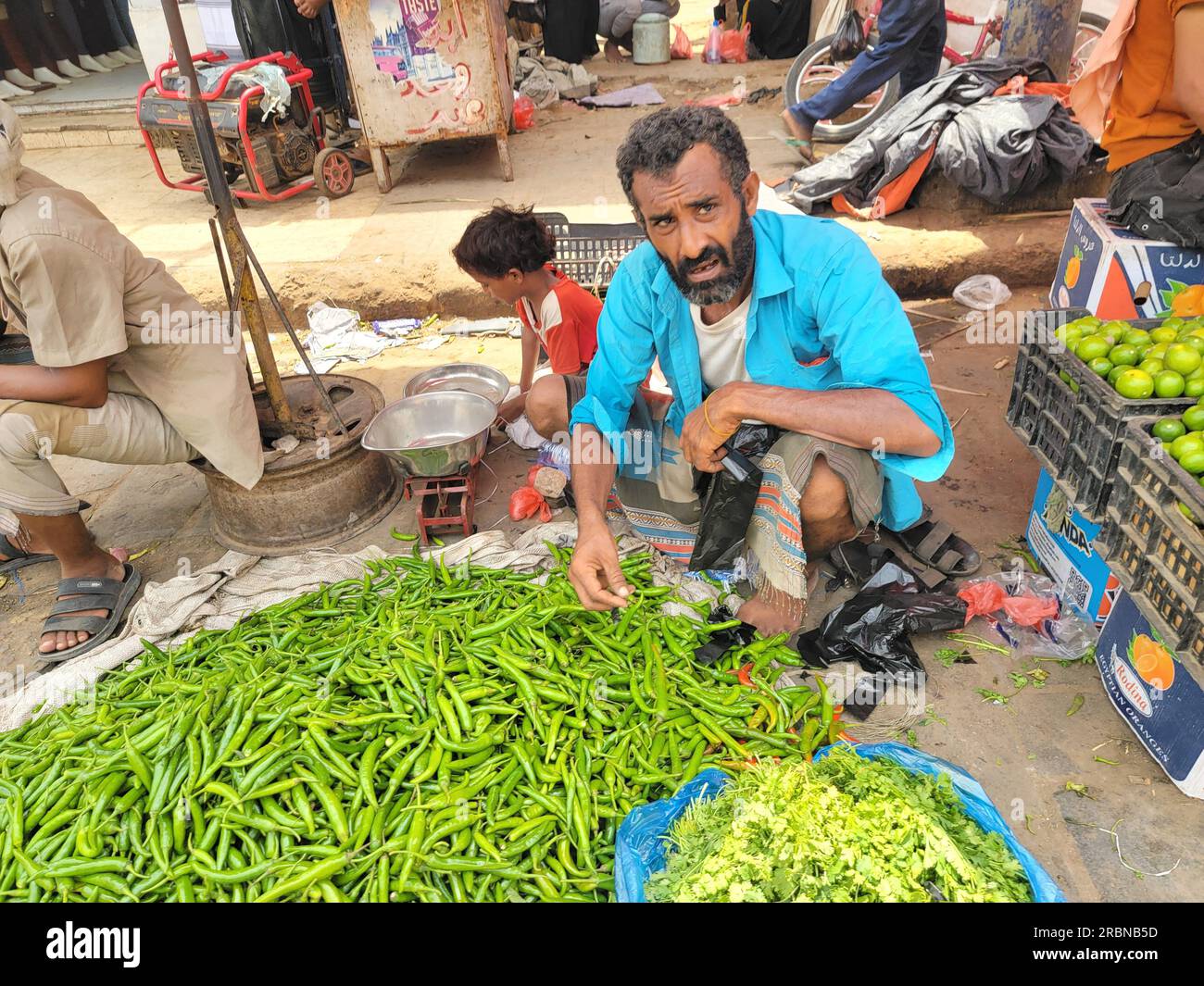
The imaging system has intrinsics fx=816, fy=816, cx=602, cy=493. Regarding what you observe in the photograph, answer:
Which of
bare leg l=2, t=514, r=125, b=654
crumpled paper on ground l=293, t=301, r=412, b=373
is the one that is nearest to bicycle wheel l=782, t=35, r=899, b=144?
→ crumpled paper on ground l=293, t=301, r=412, b=373

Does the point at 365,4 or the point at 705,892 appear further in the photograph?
the point at 365,4

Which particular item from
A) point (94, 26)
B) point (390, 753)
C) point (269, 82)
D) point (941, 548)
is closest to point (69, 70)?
point (94, 26)

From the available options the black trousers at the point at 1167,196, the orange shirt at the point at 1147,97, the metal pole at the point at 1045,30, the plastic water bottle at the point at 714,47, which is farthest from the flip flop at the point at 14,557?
the plastic water bottle at the point at 714,47

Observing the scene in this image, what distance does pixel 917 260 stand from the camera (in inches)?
214

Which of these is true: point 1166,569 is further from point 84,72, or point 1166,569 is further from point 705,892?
point 84,72

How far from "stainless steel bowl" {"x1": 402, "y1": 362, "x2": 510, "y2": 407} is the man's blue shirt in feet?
4.94

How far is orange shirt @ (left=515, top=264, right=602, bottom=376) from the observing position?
148 inches

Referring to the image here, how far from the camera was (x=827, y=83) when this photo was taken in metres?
7.71

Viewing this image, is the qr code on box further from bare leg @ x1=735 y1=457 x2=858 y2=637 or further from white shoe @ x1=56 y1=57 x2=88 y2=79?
white shoe @ x1=56 y1=57 x2=88 y2=79

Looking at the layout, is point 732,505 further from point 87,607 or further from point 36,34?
point 36,34

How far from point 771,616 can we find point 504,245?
2.00 metres

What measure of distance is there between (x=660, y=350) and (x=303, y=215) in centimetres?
527

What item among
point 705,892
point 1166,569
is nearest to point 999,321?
point 1166,569

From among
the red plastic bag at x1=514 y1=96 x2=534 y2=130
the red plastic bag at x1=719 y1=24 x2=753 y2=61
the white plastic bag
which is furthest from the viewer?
the red plastic bag at x1=719 y1=24 x2=753 y2=61
